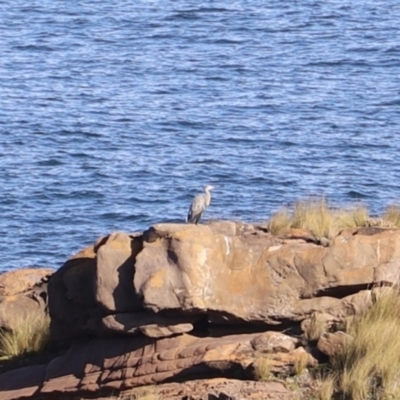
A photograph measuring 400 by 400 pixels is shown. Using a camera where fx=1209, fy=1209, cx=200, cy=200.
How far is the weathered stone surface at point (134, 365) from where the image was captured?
44.4ft

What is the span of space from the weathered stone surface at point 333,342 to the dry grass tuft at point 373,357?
78 millimetres

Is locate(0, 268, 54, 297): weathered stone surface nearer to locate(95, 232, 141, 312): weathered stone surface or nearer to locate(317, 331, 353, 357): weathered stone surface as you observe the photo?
locate(95, 232, 141, 312): weathered stone surface

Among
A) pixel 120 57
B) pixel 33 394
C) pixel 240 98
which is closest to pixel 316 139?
pixel 240 98

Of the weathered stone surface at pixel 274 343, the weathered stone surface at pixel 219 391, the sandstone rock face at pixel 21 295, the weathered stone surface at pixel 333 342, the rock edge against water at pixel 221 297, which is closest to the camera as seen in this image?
the weathered stone surface at pixel 219 391

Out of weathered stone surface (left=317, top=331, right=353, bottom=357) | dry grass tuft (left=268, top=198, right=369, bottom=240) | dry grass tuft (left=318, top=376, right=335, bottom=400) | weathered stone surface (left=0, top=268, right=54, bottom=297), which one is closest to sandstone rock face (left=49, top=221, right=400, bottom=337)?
weathered stone surface (left=317, top=331, right=353, bottom=357)

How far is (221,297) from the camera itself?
13.9m

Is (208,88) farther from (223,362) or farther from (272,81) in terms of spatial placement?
(223,362)

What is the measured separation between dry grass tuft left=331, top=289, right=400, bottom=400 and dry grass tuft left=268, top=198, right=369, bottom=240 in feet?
4.96

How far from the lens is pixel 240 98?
147 ft

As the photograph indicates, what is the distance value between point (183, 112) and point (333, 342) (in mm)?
29877

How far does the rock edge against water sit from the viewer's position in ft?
44.7

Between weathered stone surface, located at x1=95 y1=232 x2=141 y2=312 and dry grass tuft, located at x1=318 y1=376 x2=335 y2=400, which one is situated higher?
weathered stone surface, located at x1=95 y1=232 x2=141 y2=312

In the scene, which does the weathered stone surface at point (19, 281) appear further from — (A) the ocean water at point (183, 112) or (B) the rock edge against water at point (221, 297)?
(A) the ocean water at point (183, 112)

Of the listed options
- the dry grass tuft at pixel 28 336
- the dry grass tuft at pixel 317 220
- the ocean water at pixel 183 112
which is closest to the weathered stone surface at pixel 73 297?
the dry grass tuft at pixel 28 336
